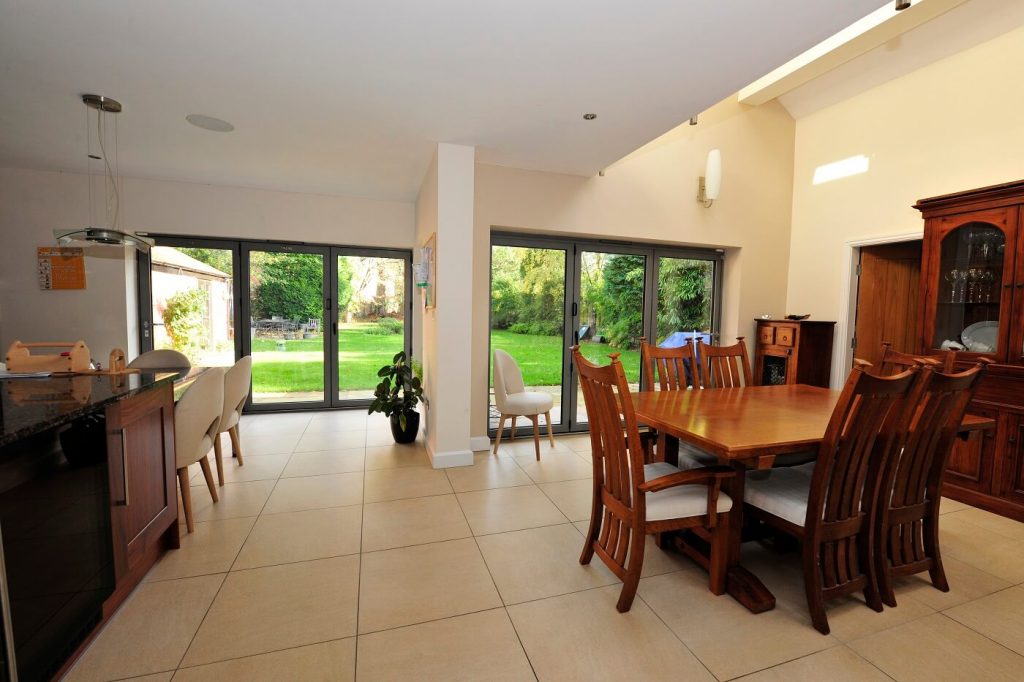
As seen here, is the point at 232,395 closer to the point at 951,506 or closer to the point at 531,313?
the point at 531,313

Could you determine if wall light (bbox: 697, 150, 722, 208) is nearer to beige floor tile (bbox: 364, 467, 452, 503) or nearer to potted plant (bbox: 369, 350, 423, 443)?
potted plant (bbox: 369, 350, 423, 443)

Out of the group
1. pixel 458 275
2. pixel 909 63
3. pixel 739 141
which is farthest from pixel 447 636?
pixel 909 63

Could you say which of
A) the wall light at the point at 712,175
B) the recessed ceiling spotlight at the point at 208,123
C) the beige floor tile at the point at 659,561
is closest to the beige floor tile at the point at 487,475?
the beige floor tile at the point at 659,561

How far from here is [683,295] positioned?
15.4 ft

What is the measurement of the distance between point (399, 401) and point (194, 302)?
8.99ft

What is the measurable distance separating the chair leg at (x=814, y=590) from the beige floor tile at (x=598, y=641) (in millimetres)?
557

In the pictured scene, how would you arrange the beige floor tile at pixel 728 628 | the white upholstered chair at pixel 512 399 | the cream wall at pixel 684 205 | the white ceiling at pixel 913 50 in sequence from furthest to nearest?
the cream wall at pixel 684 205 < the white upholstered chair at pixel 512 399 < the white ceiling at pixel 913 50 < the beige floor tile at pixel 728 628

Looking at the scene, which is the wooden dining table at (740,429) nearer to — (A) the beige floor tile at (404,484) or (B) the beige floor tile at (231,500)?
(A) the beige floor tile at (404,484)

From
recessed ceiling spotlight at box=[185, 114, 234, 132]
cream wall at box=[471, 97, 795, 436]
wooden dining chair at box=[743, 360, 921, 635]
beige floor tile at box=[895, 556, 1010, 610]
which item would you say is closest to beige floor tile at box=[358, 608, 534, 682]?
wooden dining chair at box=[743, 360, 921, 635]

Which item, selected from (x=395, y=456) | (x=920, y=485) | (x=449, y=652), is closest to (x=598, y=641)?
(x=449, y=652)

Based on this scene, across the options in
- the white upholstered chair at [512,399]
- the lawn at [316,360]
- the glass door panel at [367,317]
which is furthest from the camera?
the glass door panel at [367,317]

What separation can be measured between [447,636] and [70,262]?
498 centimetres

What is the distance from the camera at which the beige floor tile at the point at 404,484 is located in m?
2.92

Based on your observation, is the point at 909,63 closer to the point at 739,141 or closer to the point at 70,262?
the point at 739,141
